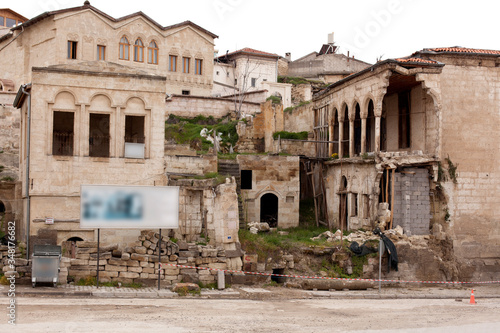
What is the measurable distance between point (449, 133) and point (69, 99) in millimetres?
16510

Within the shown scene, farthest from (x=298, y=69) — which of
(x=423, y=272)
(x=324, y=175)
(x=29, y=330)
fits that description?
(x=29, y=330)

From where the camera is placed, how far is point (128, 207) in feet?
66.0

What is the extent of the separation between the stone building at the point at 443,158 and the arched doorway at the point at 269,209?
14.6 ft

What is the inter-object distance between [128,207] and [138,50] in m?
27.1

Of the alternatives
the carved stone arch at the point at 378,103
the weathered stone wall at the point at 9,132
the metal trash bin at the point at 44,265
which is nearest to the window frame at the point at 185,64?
the weathered stone wall at the point at 9,132

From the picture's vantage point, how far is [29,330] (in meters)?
13.6

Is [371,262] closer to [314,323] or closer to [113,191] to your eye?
[314,323]

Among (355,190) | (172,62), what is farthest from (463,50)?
(172,62)

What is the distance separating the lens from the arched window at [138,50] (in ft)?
147

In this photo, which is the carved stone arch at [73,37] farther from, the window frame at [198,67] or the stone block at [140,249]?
the stone block at [140,249]

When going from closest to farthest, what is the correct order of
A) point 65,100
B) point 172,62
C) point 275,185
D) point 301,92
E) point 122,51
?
point 65,100, point 275,185, point 122,51, point 172,62, point 301,92

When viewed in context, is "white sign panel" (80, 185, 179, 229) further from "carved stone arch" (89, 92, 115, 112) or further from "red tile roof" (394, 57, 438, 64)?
"red tile roof" (394, 57, 438, 64)

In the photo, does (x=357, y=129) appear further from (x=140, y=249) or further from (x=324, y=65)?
(x=324, y=65)

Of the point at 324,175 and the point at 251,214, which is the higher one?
the point at 324,175
